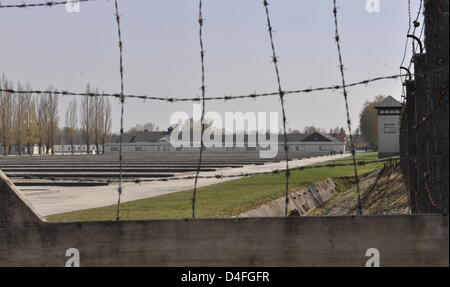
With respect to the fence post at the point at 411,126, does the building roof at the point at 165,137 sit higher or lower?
higher

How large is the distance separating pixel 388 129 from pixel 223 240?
5401 centimetres

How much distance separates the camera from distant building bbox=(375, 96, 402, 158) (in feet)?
176

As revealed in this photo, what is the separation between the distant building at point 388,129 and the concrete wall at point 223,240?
165 feet

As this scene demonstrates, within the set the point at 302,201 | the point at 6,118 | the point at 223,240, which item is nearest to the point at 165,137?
the point at 6,118

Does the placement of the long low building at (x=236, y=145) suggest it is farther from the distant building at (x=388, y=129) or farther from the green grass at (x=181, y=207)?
the green grass at (x=181, y=207)

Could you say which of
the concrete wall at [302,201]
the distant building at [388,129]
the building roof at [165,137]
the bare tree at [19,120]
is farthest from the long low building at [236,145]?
the concrete wall at [302,201]

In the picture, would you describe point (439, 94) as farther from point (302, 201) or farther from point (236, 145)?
A: point (236, 145)

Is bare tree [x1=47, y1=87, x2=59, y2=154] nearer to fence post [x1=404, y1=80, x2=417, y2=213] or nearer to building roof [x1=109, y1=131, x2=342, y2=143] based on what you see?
building roof [x1=109, y1=131, x2=342, y2=143]

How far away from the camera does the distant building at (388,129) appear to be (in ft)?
→ 176

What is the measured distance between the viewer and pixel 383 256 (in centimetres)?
406

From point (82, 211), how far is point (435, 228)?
14.3 meters
